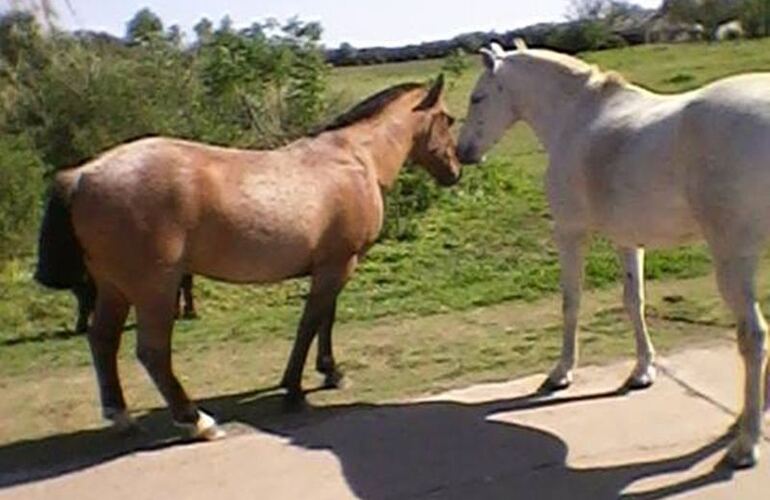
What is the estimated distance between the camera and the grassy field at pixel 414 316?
21.0 ft

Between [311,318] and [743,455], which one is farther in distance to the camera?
[311,318]

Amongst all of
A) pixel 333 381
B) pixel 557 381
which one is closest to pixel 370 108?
pixel 333 381

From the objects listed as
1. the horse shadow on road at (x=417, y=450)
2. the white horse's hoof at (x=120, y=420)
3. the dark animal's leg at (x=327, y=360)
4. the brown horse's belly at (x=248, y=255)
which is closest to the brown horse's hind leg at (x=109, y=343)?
the white horse's hoof at (x=120, y=420)

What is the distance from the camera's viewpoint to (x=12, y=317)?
8.77m

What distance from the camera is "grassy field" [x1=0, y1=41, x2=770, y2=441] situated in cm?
639

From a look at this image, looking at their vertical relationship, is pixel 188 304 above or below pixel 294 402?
below

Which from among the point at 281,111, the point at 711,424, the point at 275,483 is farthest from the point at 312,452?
the point at 281,111

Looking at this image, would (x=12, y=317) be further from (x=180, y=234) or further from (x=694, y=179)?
(x=694, y=179)

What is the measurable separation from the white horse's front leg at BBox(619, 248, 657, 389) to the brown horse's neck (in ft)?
4.09

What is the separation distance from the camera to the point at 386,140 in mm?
6426

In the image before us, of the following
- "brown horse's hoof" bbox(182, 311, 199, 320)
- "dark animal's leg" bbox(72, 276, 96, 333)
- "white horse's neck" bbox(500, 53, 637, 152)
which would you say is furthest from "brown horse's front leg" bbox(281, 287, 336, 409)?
"brown horse's hoof" bbox(182, 311, 199, 320)

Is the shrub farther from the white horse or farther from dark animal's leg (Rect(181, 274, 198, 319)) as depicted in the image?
the white horse

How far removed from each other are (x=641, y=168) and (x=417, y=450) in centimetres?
146

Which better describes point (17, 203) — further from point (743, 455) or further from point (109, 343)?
point (743, 455)
